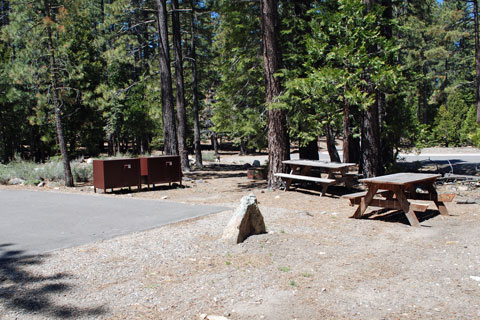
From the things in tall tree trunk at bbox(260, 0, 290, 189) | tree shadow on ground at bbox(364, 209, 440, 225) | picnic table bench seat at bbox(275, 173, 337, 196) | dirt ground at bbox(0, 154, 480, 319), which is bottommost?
tree shadow on ground at bbox(364, 209, 440, 225)

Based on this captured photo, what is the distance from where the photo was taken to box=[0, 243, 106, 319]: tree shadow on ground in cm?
400

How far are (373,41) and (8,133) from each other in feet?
79.2

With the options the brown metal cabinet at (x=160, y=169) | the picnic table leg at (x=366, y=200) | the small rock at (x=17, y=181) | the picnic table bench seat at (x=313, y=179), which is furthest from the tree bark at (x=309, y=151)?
the small rock at (x=17, y=181)

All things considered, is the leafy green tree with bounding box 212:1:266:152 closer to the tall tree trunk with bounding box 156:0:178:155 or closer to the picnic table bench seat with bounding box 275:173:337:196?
the picnic table bench seat with bounding box 275:173:337:196

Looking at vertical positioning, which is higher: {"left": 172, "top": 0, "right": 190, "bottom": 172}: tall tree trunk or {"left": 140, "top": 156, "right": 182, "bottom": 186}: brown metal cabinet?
{"left": 172, "top": 0, "right": 190, "bottom": 172}: tall tree trunk

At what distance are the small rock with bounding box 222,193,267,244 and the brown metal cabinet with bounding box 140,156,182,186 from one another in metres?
7.82

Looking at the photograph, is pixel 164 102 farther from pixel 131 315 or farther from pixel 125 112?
pixel 131 315

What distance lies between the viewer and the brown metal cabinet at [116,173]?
1275cm

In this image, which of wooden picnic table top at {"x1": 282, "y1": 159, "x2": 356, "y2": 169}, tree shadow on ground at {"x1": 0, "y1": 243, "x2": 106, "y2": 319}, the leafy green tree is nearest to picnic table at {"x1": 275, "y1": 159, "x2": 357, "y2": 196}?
wooden picnic table top at {"x1": 282, "y1": 159, "x2": 356, "y2": 169}

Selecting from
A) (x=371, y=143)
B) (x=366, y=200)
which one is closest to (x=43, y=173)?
(x=371, y=143)

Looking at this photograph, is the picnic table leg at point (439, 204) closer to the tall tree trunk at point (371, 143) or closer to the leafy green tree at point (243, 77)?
the tall tree trunk at point (371, 143)

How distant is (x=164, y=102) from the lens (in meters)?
17.2

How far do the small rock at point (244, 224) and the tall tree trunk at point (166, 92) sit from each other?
1060 centimetres

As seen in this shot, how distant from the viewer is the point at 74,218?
8.54m
